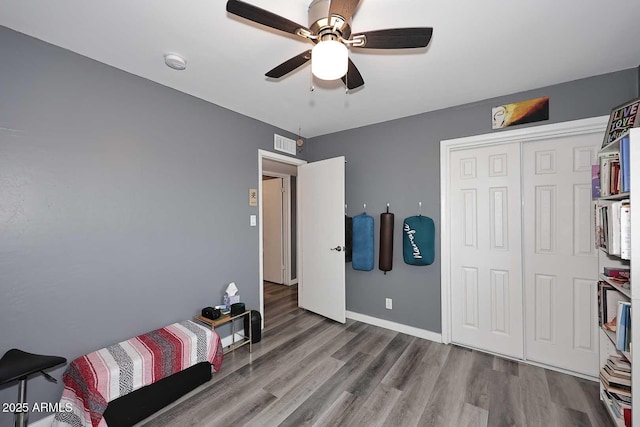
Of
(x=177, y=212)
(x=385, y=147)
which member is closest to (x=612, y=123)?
(x=385, y=147)

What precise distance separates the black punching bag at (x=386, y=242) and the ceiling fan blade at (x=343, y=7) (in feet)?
7.13

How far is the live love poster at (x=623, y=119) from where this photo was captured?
1593 mm

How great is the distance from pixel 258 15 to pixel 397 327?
124 inches

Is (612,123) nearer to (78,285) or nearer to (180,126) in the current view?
(180,126)

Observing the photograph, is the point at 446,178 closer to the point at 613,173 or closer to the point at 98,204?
the point at 613,173

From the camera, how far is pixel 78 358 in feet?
5.79

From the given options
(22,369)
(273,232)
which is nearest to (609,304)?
(22,369)

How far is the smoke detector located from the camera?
185 centimetres

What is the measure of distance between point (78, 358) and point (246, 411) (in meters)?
1.19

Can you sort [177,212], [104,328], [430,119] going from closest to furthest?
[104,328], [177,212], [430,119]

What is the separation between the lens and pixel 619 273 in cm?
176

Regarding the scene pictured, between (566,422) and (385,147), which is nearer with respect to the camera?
(566,422)

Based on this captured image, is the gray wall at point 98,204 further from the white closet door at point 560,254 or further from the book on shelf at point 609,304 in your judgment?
the book on shelf at point 609,304

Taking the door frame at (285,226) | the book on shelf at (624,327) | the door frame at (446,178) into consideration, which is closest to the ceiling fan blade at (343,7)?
the door frame at (446,178)
